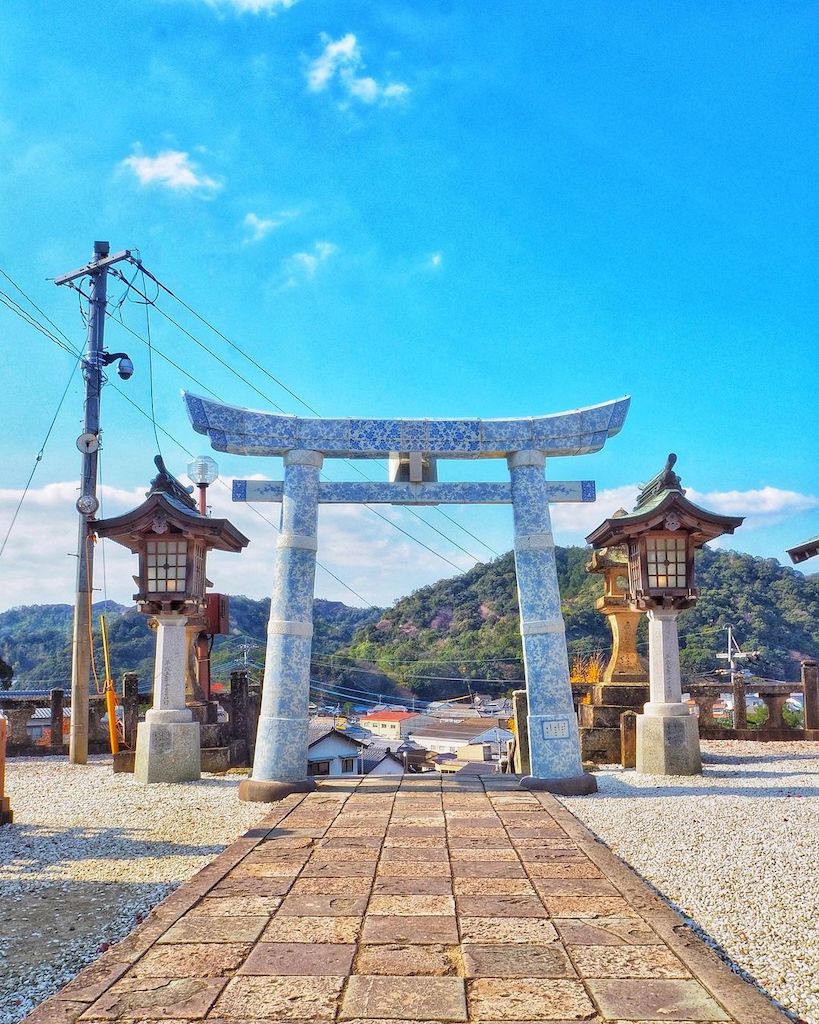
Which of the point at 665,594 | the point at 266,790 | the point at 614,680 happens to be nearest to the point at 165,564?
the point at 266,790

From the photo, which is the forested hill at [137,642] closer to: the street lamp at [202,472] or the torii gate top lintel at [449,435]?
the street lamp at [202,472]

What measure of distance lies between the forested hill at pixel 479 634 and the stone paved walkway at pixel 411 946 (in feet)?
90.8

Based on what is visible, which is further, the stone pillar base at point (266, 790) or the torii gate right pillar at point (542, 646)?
the torii gate right pillar at point (542, 646)

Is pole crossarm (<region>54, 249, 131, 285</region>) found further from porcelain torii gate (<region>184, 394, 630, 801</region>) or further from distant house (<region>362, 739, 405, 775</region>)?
distant house (<region>362, 739, 405, 775</region>)

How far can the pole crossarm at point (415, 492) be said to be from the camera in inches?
363

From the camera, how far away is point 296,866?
16.7 feet

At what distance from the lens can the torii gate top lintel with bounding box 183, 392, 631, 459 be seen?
9188 millimetres

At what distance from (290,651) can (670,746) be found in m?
4.94

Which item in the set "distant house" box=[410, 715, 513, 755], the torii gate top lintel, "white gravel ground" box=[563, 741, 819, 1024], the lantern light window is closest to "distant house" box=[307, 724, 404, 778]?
"distant house" box=[410, 715, 513, 755]

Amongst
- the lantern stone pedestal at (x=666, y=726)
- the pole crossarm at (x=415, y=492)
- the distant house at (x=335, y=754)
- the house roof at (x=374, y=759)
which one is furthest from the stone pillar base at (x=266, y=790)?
the house roof at (x=374, y=759)

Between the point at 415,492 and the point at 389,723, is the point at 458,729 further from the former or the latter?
the point at 415,492

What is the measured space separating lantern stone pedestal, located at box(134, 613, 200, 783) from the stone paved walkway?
397 centimetres

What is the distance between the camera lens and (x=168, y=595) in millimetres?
9773

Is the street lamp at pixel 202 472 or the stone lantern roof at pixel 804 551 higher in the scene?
the street lamp at pixel 202 472
